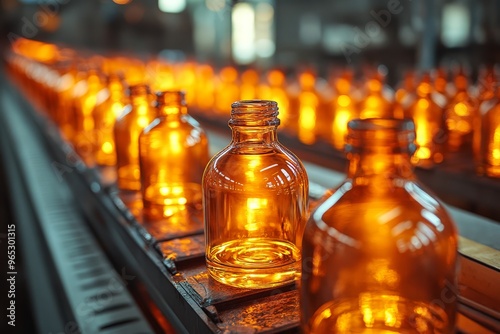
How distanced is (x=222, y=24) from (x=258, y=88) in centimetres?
636

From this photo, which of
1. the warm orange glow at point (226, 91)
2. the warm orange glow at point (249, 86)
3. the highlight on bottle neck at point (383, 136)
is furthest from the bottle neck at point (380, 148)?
the warm orange glow at point (226, 91)

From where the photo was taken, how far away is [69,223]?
2080 millimetres

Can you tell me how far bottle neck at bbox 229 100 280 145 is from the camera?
80 cm

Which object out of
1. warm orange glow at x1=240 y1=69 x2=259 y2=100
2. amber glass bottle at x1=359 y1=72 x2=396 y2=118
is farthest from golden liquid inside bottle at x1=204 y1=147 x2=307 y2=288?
warm orange glow at x1=240 y1=69 x2=259 y2=100

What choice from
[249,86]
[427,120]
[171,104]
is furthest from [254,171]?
[249,86]

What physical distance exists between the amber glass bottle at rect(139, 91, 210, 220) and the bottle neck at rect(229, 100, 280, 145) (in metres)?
0.39

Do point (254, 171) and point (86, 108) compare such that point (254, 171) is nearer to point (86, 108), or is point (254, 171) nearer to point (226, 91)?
point (86, 108)

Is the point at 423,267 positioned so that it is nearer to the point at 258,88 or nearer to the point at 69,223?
the point at 69,223

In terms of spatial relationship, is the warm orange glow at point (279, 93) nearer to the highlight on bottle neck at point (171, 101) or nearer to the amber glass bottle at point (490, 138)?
the amber glass bottle at point (490, 138)

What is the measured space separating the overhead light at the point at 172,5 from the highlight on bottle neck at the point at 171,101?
958 cm

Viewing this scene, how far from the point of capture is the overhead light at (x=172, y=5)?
10.4 m

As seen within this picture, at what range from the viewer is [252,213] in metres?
0.87

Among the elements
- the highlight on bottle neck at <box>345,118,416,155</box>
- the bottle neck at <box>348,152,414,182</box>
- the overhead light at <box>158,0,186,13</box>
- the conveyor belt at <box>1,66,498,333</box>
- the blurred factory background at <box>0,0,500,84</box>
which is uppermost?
the overhead light at <box>158,0,186,13</box>

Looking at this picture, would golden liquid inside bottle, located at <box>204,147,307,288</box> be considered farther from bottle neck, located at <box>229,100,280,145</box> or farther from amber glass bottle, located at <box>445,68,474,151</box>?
amber glass bottle, located at <box>445,68,474,151</box>
